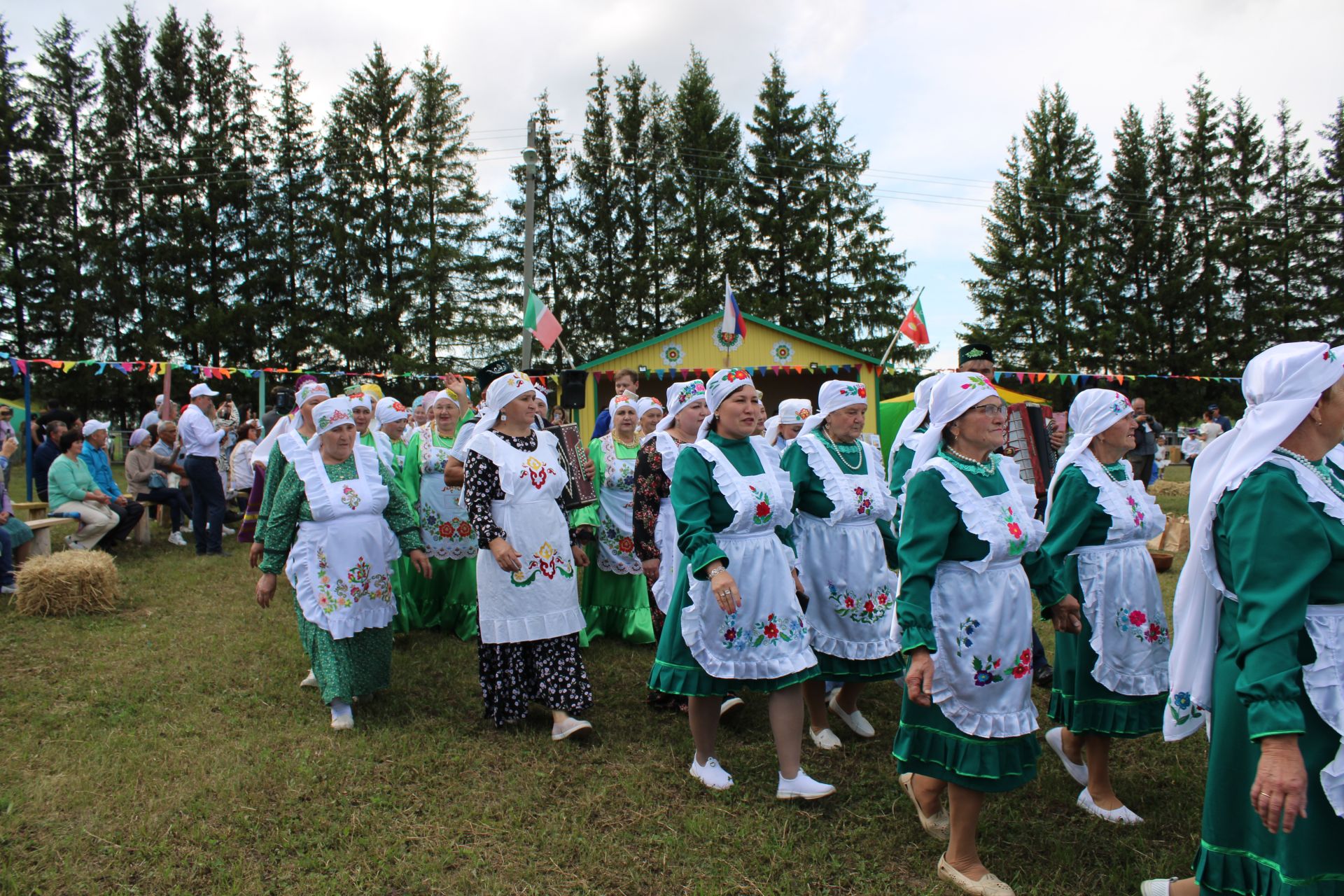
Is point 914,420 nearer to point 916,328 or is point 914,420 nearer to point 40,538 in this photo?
point 40,538

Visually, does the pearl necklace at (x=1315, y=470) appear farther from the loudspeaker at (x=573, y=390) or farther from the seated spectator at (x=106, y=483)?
the seated spectator at (x=106, y=483)

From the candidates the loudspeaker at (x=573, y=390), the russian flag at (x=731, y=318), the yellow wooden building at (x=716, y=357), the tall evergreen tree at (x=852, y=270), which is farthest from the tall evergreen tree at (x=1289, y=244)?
the loudspeaker at (x=573, y=390)

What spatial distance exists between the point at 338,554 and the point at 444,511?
78.8 inches

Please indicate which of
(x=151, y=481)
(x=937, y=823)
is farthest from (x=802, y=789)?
(x=151, y=481)

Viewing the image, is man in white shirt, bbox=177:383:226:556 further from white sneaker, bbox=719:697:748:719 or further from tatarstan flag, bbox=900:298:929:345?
tatarstan flag, bbox=900:298:929:345

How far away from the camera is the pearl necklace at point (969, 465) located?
3.19 m

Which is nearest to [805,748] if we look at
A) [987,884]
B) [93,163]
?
[987,884]

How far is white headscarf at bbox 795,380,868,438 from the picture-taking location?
15.0 ft

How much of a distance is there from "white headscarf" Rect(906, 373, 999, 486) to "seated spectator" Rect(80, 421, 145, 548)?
11.1 metres

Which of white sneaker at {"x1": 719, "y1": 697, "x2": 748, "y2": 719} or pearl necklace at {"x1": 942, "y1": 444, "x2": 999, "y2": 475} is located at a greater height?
pearl necklace at {"x1": 942, "y1": 444, "x2": 999, "y2": 475}

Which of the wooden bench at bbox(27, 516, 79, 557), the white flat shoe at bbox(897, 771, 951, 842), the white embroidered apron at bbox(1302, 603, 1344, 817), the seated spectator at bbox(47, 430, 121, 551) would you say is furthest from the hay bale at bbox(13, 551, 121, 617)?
the white embroidered apron at bbox(1302, 603, 1344, 817)

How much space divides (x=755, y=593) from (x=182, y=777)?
3.02 meters

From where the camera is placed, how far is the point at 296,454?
5.00m

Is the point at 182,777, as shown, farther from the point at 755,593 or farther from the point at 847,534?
the point at 847,534
